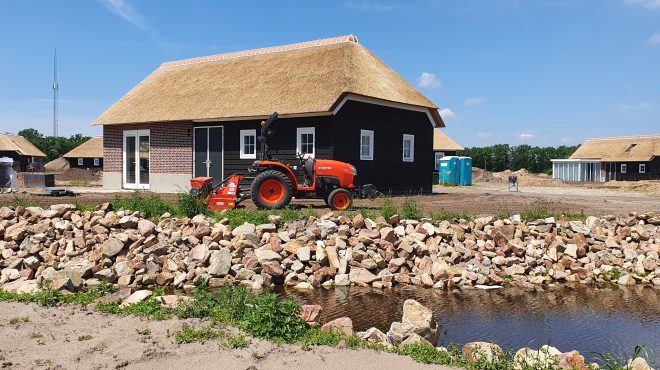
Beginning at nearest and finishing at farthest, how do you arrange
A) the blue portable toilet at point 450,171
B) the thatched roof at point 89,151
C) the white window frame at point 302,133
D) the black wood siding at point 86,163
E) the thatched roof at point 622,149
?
the white window frame at point 302,133, the blue portable toilet at point 450,171, the thatched roof at point 622,149, the thatched roof at point 89,151, the black wood siding at point 86,163

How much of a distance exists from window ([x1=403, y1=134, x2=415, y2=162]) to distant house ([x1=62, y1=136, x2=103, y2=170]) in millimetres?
34587

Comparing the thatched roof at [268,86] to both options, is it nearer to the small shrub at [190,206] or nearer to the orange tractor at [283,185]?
the orange tractor at [283,185]

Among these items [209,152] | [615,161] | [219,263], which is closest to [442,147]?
[615,161]

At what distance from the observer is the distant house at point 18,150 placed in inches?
1813

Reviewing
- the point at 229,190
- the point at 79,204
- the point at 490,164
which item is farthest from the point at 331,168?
the point at 490,164

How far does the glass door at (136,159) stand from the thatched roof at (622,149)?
35.4 m

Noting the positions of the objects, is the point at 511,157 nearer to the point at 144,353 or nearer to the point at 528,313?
the point at 528,313

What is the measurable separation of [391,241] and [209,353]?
21.0ft

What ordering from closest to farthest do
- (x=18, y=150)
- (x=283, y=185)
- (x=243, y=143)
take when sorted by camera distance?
1. (x=283, y=185)
2. (x=243, y=143)
3. (x=18, y=150)

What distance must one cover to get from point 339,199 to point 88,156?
4021 cm

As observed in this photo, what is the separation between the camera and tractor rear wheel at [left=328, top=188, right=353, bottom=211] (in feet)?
44.3

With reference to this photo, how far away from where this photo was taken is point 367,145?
19.1 m

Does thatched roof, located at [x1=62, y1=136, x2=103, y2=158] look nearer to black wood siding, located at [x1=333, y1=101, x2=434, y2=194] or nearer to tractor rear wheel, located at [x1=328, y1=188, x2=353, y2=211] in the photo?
black wood siding, located at [x1=333, y1=101, x2=434, y2=194]

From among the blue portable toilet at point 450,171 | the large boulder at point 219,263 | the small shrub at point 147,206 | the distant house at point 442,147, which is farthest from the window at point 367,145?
the distant house at point 442,147
